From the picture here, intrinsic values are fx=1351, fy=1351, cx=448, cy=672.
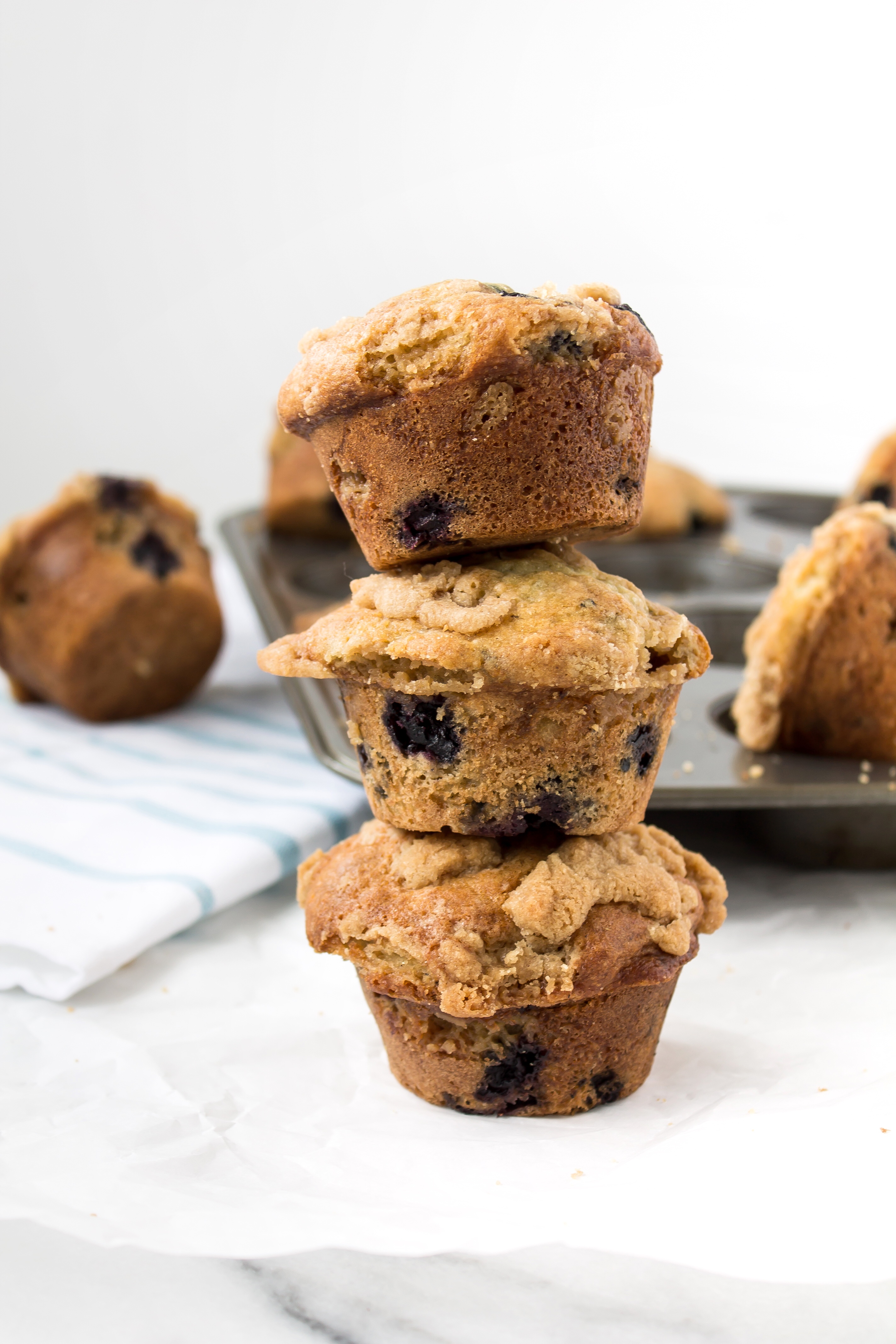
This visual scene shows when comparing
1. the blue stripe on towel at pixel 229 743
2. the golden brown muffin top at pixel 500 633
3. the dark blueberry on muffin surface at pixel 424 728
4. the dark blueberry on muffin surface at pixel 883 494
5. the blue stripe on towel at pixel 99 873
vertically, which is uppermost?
the golden brown muffin top at pixel 500 633

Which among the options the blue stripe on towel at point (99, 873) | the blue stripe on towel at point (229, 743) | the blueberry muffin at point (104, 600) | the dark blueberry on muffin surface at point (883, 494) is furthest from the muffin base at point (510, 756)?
the dark blueberry on muffin surface at point (883, 494)

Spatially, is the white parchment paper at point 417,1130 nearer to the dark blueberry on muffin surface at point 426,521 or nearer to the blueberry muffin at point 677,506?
the dark blueberry on muffin surface at point 426,521

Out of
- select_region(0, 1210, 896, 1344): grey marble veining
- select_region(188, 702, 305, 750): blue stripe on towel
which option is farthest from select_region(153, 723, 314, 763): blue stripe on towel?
select_region(0, 1210, 896, 1344): grey marble veining

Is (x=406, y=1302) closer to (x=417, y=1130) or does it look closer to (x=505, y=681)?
(x=417, y=1130)

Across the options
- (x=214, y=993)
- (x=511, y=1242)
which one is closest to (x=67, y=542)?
(x=214, y=993)

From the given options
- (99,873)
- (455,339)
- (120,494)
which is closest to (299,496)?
(120,494)
